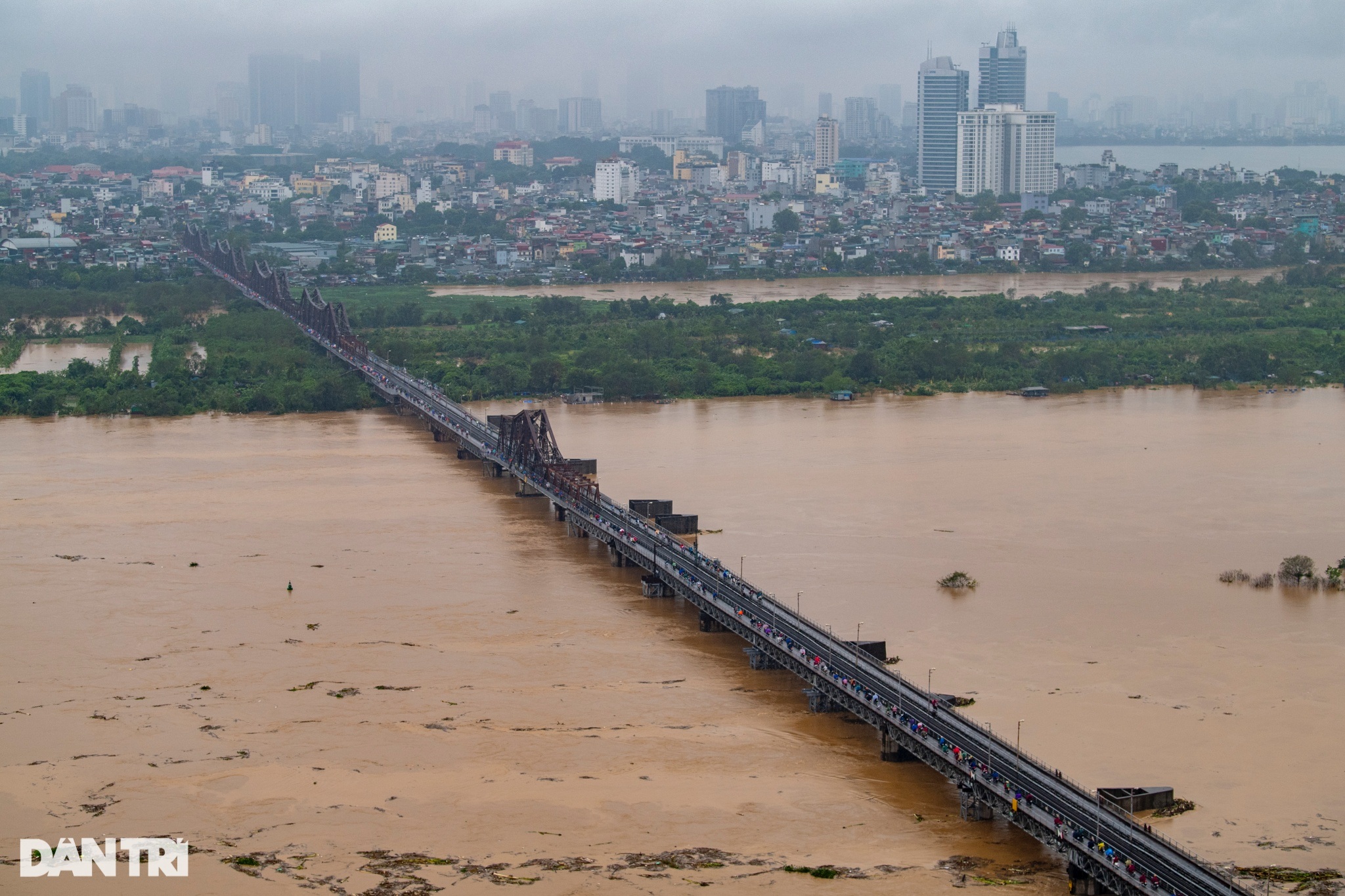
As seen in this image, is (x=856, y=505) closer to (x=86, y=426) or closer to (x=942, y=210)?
(x=86, y=426)

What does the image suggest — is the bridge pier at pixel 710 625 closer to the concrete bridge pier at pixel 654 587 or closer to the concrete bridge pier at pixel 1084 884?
the concrete bridge pier at pixel 654 587

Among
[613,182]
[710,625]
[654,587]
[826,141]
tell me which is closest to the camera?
[710,625]

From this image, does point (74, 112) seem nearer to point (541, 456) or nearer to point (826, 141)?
point (826, 141)

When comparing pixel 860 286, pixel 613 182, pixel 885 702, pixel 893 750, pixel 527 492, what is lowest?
pixel 893 750

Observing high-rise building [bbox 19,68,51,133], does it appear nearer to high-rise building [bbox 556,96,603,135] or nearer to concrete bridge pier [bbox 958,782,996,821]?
high-rise building [bbox 556,96,603,135]

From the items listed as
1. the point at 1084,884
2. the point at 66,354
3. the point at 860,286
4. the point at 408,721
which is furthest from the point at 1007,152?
the point at 1084,884

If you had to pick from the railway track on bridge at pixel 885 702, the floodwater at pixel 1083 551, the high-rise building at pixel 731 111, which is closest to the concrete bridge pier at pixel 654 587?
the railway track on bridge at pixel 885 702

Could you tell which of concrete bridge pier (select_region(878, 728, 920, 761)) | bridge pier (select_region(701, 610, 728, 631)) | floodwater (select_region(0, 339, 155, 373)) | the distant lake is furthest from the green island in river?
the distant lake
